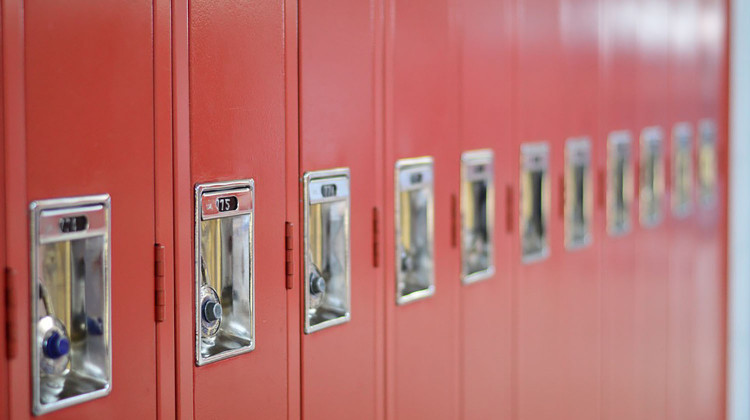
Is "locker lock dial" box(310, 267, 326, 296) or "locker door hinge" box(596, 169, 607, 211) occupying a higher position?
"locker door hinge" box(596, 169, 607, 211)

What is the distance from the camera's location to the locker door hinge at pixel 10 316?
168cm

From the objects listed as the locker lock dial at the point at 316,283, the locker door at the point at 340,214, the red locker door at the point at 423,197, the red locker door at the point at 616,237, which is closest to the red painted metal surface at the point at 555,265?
the red locker door at the point at 616,237

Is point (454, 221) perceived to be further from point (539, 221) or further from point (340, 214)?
point (539, 221)

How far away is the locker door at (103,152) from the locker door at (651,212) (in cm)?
309

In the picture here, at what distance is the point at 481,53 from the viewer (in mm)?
3127

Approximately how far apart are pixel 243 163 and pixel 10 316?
659mm

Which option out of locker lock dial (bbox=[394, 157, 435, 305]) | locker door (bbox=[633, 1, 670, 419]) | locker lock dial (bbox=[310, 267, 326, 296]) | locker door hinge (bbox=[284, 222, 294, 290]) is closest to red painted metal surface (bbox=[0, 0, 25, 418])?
locker door hinge (bbox=[284, 222, 294, 290])

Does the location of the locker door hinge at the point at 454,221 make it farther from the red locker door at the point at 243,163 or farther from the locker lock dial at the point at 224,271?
the locker lock dial at the point at 224,271

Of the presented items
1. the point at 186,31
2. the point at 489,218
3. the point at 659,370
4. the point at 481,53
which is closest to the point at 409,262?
the point at 489,218

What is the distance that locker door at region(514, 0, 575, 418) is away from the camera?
3.46 meters

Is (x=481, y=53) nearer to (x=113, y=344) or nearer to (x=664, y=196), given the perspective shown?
→ (x=113, y=344)

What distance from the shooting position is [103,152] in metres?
1.84

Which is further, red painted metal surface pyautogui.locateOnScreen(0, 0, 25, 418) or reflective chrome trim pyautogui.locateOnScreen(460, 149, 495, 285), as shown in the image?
reflective chrome trim pyautogui.locateOnScreen(460, 149, 495, 285)

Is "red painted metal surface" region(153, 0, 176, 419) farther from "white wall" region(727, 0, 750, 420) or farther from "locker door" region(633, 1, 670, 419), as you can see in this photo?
"white wall" region(727, 0, 750, 420)
